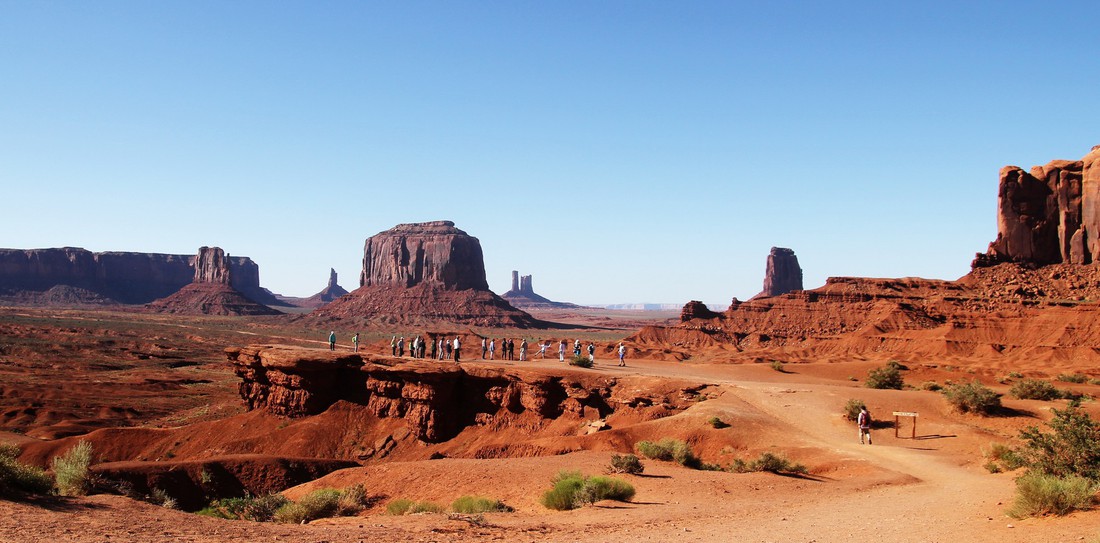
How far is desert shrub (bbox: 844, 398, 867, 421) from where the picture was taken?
2247 centimetres

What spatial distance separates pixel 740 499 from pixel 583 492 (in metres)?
2.91

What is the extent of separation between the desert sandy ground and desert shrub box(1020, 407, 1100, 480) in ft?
2.62

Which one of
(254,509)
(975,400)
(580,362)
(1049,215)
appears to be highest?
(1049,215)

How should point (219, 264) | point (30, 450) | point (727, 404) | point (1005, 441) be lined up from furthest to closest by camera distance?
point (219, 264), point (30, 450), point (727, 404), point (1005, 441)

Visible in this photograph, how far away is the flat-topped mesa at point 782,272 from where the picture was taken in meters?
120

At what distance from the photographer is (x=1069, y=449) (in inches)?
503

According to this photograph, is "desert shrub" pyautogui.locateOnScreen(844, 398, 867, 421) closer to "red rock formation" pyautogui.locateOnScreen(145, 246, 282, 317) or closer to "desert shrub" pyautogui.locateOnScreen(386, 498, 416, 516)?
"desert shrub" pyautogui.locateOnScreen(386, 498, 416, 516)

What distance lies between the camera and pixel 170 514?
35.6ft

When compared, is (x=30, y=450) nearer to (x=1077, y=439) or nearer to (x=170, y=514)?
(x=170, y=514)

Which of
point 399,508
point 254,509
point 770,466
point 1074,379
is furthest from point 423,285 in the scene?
point 399,508

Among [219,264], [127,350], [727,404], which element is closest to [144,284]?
[219,264]

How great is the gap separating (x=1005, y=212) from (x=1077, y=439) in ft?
165

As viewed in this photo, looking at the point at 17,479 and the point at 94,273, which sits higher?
the point at 94,273

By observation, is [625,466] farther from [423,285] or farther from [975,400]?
[423,285]
